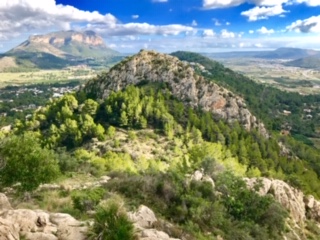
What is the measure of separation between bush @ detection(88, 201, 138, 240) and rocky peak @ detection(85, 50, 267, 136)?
103m

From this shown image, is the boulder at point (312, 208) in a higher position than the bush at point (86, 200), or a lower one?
lower

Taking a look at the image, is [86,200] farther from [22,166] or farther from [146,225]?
[22,166]

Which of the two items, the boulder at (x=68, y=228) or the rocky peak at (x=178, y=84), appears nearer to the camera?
the boulder at (x=68, y=228)

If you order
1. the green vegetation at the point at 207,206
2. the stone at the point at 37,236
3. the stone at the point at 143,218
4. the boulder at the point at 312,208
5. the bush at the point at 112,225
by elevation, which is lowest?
the boulder at the point at 312,208

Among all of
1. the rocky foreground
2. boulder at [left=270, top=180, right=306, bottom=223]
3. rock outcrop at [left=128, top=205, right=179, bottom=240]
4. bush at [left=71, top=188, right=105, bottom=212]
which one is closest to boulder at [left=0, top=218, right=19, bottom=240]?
the rocky foreground

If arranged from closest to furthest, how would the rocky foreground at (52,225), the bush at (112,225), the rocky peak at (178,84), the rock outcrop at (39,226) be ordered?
the bush at (112,225) < the rock outcrop at (39,226) < the rocky foreground at (52,225) < the rocky peak at (178,84)

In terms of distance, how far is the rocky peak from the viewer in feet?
402

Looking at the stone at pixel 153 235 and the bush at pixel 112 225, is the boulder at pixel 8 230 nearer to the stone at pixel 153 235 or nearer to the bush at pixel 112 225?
the bush at pixel 112 225

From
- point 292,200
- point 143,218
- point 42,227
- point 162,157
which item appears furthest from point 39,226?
point 162,157

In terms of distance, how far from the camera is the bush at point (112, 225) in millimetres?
18516

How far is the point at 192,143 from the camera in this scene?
95.2 m

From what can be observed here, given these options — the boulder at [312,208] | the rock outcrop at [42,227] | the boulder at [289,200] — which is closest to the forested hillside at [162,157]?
the rock outcrop at [42,227]

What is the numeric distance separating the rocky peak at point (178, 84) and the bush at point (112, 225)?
103420 millimetres

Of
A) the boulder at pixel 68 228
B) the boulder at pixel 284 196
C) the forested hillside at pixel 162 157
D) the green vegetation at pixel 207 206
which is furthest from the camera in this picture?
the boulder at pixel 284 196
